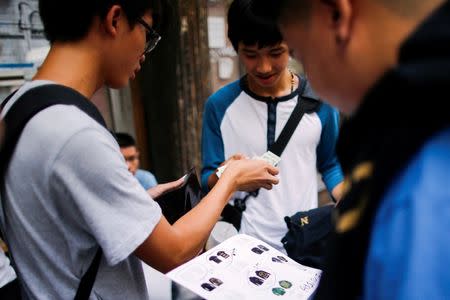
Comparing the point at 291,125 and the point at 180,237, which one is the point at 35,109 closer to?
the point at 180,237

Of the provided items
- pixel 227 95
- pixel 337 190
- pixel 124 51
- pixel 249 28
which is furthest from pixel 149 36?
pixel 337 190

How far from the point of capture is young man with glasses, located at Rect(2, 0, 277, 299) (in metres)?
0.78

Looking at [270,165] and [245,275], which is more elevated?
[270,165]

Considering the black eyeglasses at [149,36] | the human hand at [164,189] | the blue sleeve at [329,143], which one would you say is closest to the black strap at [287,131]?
the blue sleeve at [329,143]

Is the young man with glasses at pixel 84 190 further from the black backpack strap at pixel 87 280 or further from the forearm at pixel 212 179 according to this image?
the forearm at pixel 212 179

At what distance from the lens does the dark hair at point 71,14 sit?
0.91m

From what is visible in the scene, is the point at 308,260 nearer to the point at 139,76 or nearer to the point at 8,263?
the point at 8,263

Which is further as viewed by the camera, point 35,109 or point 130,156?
point 130,156

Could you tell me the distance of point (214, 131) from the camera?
5.92 ft

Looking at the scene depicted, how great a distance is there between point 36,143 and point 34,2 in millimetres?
2361

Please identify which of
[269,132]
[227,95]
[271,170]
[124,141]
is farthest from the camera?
[124,141]

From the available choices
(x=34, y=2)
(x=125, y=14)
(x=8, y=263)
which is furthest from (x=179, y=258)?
(x=34, y=2)

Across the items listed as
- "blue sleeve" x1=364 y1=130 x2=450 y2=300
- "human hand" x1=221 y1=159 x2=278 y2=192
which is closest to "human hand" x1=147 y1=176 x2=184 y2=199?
"human hand" x1=221 y1=159 x2=278 y2=192

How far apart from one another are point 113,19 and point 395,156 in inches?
32.1
